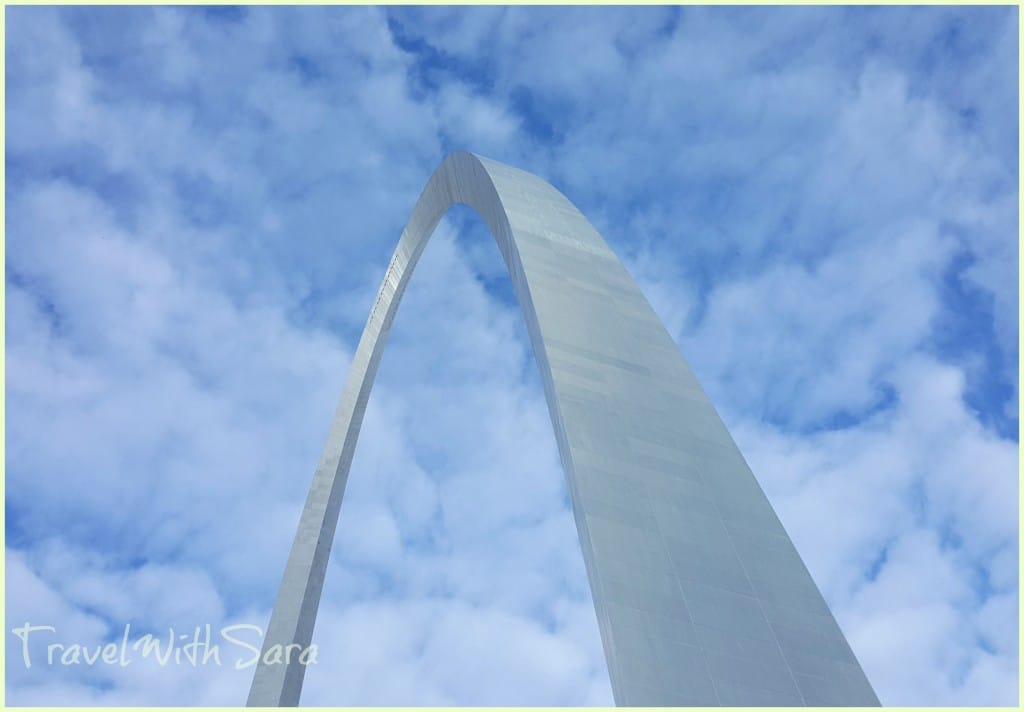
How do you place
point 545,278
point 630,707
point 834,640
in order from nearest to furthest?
point 630,707
point 834,640
point 545,278

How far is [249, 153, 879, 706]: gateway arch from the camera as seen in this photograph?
8.06 meters

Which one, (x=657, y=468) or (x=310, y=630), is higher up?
(x=310, y=630)

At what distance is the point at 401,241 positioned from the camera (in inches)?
1201

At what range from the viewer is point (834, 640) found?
30.1ft

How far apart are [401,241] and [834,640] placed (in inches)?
966

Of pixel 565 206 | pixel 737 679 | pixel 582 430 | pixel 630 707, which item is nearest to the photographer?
pixel 630 707

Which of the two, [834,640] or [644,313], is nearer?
[834,640]

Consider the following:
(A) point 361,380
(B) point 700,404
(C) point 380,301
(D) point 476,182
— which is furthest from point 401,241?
(B) point 700,404

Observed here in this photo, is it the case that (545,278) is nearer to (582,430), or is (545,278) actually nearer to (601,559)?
(582,430)

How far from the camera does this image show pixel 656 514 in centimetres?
978

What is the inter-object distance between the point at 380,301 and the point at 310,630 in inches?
569

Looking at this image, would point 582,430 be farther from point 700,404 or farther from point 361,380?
point 361,380

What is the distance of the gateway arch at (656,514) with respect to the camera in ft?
26.5

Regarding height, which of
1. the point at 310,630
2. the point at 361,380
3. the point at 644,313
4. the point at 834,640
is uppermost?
the point at 361,380
